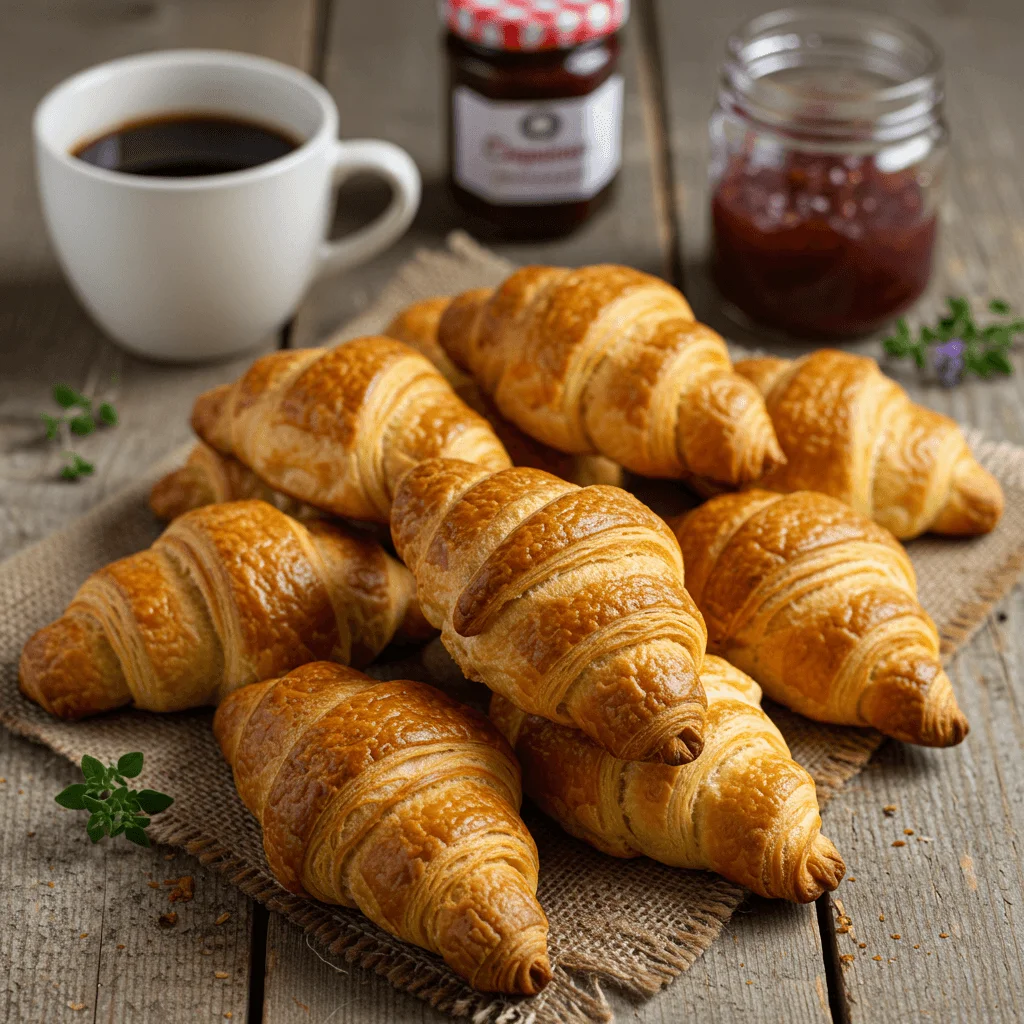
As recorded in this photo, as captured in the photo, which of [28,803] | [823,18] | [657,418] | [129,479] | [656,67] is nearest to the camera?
[28,803]

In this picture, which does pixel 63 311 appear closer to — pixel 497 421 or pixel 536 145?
pixel 536 145

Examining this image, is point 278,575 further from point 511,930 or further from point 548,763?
point 511,930

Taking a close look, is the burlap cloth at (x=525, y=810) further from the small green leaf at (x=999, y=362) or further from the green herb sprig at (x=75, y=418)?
the small green leaf at (x=999, y=362)

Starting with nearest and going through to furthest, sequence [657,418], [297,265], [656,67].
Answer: [657,418] → [297,265] → [656,67]

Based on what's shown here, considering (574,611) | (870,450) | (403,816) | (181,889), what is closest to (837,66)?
(870,450)

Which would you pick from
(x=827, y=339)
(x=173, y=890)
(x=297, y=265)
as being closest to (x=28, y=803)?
(x=173, y=890)
